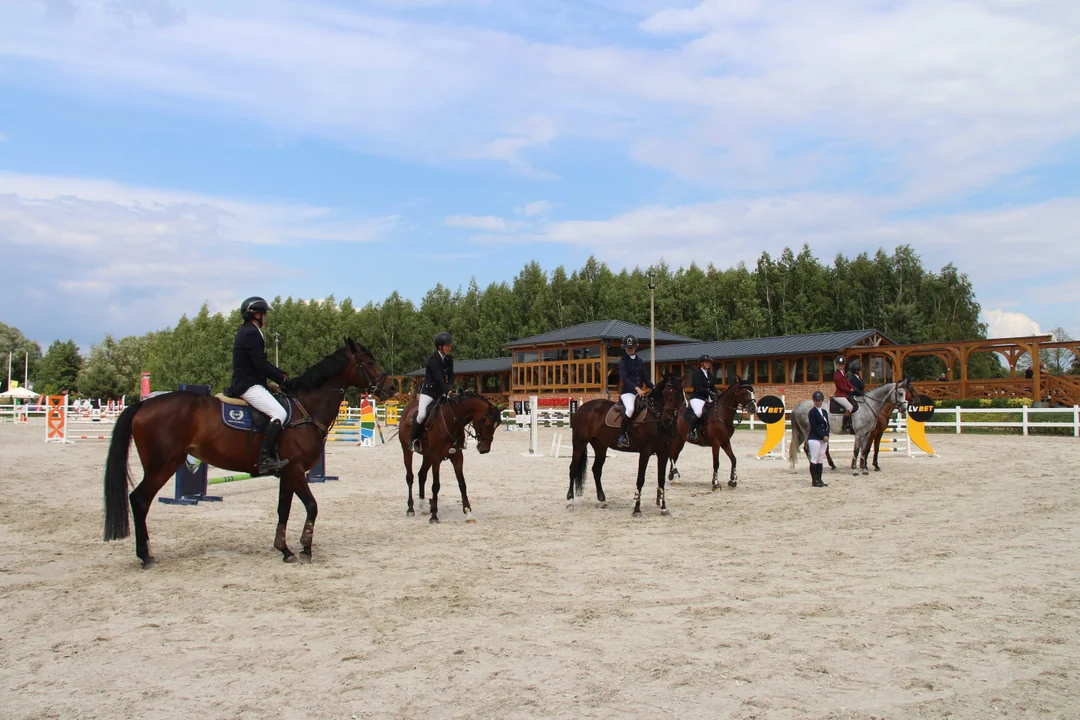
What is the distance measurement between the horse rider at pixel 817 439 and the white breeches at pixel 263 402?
10.4 m

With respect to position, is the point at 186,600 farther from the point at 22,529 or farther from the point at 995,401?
the point at 995,401

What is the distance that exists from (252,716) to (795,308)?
64.5 m

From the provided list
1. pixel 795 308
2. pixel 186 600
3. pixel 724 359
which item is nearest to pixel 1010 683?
pixel 186 600

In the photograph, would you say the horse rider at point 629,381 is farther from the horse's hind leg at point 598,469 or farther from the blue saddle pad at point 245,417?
the blue saddle pad at point 245,417

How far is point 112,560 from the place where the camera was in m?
8.04

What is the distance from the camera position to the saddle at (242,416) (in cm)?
809

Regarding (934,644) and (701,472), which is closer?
(934,644)

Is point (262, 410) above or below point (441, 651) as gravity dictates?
above

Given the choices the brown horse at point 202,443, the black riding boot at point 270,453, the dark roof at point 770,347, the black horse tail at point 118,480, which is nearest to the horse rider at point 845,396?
the brown horse at point 202,443

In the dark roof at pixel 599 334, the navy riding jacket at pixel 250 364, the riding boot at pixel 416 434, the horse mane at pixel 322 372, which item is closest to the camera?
the navy riding jacket at pixel 250 364

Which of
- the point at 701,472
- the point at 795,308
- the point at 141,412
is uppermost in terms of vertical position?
the point at 795,308

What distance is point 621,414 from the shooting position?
37.3 ft

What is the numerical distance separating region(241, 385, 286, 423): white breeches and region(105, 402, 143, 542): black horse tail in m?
1.06

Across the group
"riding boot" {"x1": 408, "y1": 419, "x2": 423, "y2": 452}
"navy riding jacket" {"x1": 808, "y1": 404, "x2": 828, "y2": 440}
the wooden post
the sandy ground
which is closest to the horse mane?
the sandy ground
